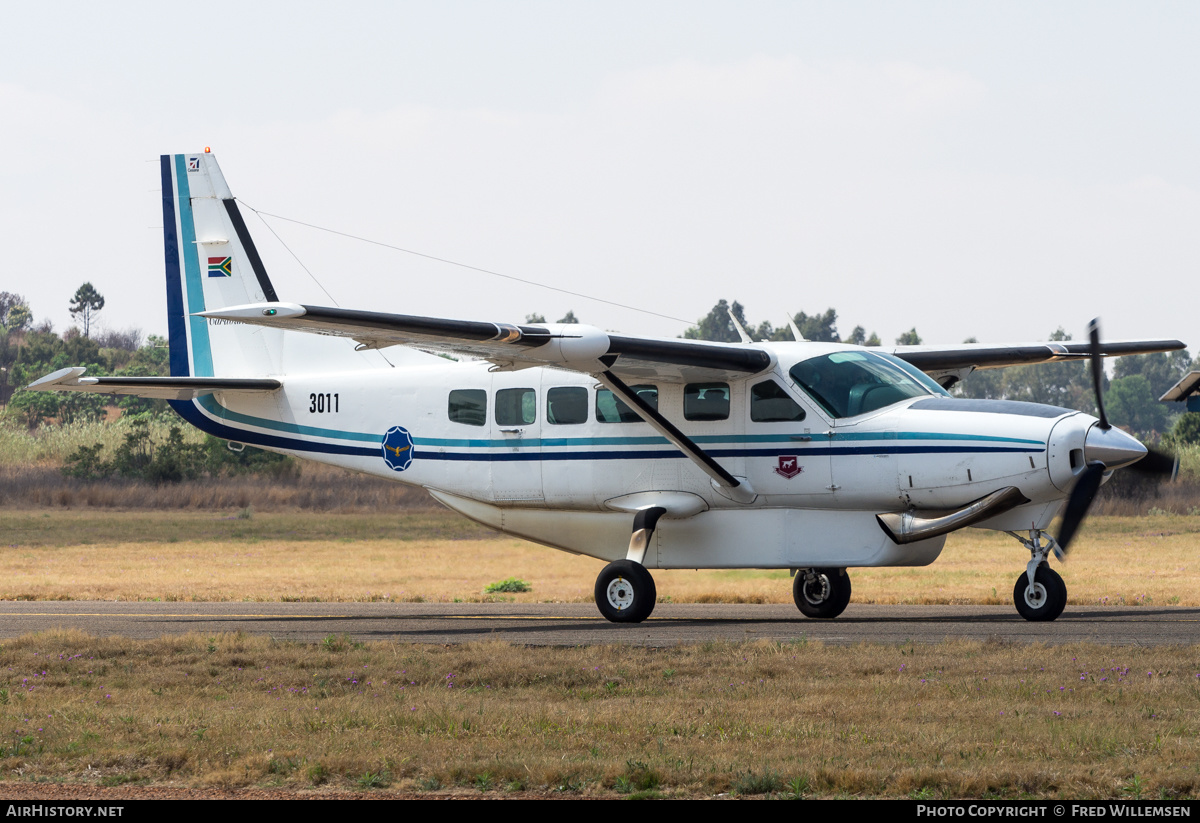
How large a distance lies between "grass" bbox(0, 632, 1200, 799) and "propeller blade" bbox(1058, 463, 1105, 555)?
3217 millimetres

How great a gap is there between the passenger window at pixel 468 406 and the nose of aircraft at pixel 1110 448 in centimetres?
813

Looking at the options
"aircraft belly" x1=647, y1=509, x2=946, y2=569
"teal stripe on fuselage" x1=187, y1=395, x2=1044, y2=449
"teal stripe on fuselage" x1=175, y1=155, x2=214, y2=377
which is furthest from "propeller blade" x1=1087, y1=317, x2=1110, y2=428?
"teal stripe on fuselage" x1=175, y1=155, x2=214, y2=377

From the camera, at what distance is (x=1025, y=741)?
25.1ft

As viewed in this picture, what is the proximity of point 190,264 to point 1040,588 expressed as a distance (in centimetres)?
1450

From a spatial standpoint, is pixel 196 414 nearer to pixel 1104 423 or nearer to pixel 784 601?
pixel 784 601

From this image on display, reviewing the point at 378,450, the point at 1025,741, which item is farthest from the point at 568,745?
the point at 378,450

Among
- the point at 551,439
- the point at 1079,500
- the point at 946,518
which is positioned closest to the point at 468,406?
the point at 551,439

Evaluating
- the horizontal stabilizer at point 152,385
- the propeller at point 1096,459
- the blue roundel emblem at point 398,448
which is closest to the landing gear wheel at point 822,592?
the propeller at point 1096,459

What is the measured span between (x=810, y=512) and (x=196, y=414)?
10655 millimetres

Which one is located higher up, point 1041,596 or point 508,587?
point 1041,596

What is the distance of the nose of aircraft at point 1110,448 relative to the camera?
14.6 meters

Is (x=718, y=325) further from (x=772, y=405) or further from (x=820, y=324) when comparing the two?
(x=772, y=405)

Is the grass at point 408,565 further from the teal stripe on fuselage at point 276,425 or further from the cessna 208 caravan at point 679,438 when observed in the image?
the cessna 208 caravan at point 679,438

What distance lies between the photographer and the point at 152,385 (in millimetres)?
19859
